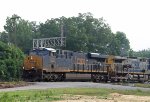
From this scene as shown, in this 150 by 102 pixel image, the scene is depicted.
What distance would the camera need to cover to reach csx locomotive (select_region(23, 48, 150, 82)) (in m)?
44.1

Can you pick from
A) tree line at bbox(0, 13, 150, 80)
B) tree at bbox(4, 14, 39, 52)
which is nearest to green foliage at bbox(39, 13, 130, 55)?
tree line at bbox(0, 13, 150, 80)

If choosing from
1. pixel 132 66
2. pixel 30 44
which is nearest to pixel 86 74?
pixel 132 66

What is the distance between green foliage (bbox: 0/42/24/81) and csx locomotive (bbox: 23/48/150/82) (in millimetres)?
1044

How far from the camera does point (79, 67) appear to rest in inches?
1924

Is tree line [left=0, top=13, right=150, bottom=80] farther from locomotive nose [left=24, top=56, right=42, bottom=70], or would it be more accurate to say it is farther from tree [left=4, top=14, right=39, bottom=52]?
locomotive nose [left=24, top=56, right=42, bottom=70]

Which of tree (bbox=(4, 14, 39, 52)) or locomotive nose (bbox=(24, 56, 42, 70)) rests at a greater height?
tree (bbox=(4, 14, 39, 52))

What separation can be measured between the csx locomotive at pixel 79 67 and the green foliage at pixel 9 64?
1.04 m

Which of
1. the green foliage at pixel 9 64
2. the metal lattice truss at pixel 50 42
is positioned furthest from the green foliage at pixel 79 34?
the green foliage at pixel 9 64

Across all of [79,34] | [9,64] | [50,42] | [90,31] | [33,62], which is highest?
[90,31]

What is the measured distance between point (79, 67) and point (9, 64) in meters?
9.11

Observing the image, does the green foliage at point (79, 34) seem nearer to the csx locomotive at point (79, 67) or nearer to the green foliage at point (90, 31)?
the green foliage at point (90, 31)

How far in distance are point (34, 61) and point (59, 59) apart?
3258 mm

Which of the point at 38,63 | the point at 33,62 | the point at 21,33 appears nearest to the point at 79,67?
the point at 38,63

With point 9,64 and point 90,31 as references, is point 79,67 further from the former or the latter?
point 90,31
